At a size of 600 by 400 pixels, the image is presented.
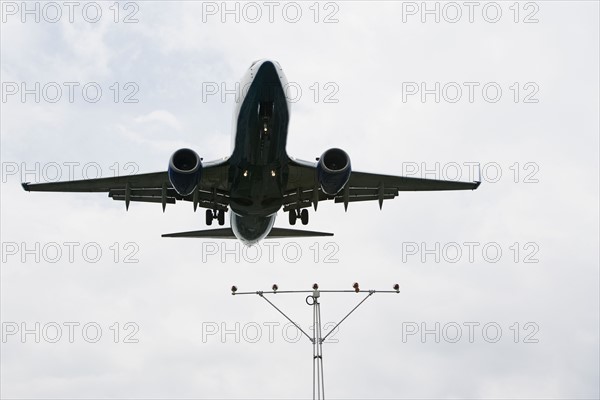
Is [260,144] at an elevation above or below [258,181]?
above

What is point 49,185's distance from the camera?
103 feet

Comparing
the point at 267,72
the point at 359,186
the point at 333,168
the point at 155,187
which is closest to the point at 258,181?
the point at 333,168

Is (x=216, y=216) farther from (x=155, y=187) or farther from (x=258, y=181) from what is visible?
(x=258, y=181)

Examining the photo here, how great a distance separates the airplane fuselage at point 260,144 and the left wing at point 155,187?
61 cm

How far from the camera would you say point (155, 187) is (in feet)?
107

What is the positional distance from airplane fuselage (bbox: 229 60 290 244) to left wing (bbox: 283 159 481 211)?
38.0 inches

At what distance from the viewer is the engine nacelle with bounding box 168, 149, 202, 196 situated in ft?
86.4

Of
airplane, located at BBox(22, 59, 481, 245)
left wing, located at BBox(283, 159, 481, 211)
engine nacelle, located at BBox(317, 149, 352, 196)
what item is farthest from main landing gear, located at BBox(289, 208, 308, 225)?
engine nacelle, located at BBox(317, 149, 352, 196)

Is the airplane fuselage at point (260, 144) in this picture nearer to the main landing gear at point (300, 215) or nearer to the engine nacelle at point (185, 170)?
the engine nacelle at point (185, 170)

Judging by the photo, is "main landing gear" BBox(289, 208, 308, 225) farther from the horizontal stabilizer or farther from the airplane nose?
the airplane nose

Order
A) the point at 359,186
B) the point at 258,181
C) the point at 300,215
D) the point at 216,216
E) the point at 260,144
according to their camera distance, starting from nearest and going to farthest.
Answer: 1. the point at 260,144
2. the point at 258,181
3. the point at 359,186
4. the point at 300,215
5. the point at 216,216

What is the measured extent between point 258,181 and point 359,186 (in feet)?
17.0

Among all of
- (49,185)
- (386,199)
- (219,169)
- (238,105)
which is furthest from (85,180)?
(386,199)

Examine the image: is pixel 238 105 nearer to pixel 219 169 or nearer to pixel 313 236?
pixel 219 169
